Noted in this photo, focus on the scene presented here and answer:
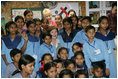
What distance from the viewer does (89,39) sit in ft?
7.11

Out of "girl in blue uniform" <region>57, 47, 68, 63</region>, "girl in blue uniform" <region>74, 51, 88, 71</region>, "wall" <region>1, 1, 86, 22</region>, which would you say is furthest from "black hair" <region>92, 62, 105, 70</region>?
"wall" <region>1, 1, 86, 22</region>

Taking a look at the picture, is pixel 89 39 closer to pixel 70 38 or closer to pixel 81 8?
pixel 70 38

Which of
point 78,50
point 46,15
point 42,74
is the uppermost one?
point 46,15

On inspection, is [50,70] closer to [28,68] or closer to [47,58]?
[28,68]

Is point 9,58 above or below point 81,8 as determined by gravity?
below

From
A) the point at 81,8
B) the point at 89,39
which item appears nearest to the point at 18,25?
the point at 89,39

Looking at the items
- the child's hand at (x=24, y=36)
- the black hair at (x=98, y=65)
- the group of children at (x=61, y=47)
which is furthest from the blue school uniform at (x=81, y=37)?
the child's hand at (x=24, y=36)

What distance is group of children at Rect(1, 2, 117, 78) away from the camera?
2031 millimetres

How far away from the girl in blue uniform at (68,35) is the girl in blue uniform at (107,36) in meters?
0.33

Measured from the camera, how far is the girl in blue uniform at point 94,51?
6.86 feet

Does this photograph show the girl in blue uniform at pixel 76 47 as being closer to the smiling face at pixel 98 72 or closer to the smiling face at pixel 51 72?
the smiling face at pixel 98 72

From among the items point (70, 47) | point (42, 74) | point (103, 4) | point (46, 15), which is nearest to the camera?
point (42, 74)

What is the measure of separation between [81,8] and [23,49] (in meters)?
2.10

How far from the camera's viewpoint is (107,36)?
7.37 ft
